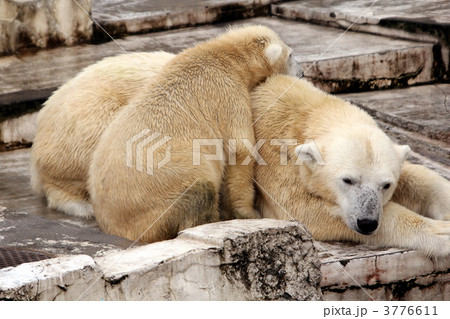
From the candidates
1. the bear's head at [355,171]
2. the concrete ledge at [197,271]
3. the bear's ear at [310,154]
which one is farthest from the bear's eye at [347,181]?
the concrete ledge at [197,271]

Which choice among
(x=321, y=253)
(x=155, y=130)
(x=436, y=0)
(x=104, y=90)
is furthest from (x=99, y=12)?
(x=321, y=253)

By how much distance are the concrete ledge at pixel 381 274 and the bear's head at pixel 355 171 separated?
196mm

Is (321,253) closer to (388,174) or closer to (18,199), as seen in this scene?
(388,174)

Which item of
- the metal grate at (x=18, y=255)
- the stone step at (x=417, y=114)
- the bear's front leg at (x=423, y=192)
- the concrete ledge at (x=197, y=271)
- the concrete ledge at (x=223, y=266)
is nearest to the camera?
the concrete ledge at (x=197, y=271)

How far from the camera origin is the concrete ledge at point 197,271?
345 centimetres

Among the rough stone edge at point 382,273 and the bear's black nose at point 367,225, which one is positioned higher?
the bear's black nose at point 367,225

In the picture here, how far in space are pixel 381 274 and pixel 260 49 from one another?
1.70m

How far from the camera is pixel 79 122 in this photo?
5.36 m

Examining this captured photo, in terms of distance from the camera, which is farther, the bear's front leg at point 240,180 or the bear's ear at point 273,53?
the bear's ear at point 273,53

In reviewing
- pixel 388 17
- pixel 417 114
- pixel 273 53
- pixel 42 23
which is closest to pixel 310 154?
pixel 273 53

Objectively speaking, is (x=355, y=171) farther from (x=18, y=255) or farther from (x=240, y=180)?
(x=18, y=255)

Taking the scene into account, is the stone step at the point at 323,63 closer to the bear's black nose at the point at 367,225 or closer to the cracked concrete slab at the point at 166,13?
the cracked concrete slab at the point at 166,13

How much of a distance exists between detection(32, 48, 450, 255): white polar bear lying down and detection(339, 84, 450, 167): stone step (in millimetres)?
1042

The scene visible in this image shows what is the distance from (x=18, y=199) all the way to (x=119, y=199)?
1498mm
